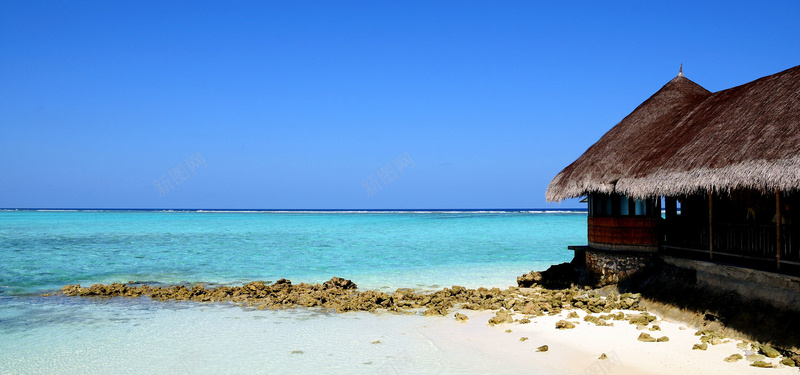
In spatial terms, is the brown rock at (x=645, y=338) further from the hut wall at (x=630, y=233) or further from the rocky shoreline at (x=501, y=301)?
the hut wall at (x=630, y=233)

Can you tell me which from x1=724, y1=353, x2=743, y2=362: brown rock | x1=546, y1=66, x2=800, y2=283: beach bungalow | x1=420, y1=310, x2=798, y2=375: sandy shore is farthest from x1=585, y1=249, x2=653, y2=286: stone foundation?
x1=724, y1=353, x2=743, y2=362: brown rock

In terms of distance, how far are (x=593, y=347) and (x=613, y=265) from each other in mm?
3862

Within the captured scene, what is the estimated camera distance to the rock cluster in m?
10.2

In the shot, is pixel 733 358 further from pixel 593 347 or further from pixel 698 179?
pixel 698 179

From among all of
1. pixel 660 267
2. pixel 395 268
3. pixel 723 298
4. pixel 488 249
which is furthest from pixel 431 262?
pixel 723 298

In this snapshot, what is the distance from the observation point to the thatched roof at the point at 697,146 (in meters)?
7.62

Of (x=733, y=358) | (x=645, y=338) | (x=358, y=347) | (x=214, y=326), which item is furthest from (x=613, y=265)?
(x=214, y=326)

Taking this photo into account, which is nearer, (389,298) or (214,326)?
(214,326)

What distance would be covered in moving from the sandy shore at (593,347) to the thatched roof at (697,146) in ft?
7.22

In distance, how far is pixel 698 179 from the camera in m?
8.47

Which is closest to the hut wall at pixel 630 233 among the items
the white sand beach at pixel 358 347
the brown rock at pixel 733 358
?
the white sand beach at pixel 358 347

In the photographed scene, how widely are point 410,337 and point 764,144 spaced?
566cm

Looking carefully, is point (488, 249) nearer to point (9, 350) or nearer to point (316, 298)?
point (316, 298)

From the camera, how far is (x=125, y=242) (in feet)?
103
